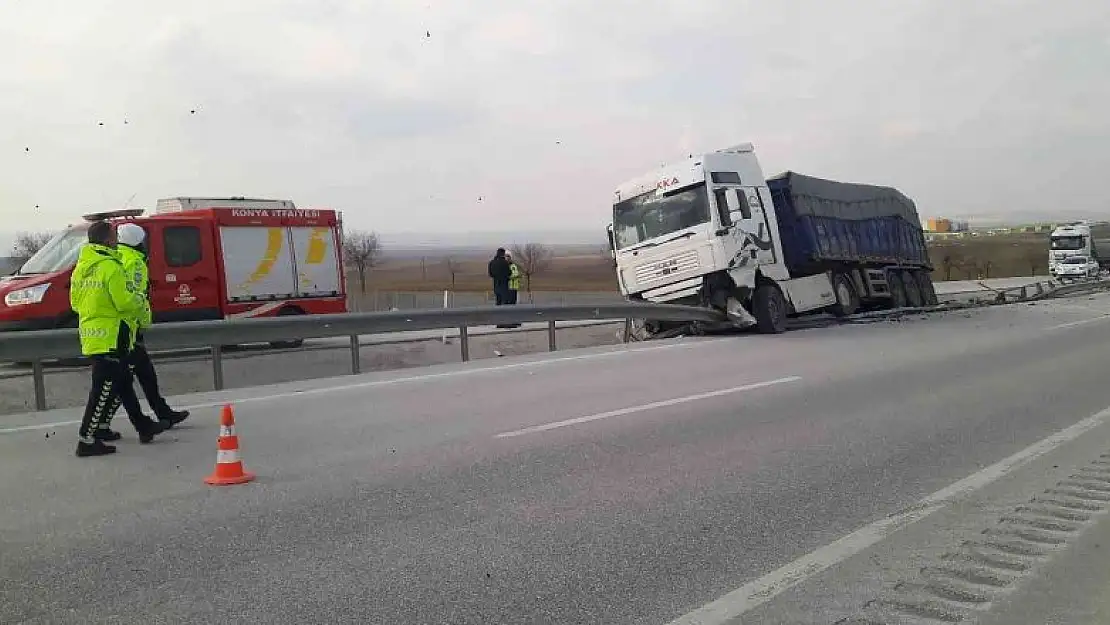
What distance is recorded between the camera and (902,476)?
6.49 meters

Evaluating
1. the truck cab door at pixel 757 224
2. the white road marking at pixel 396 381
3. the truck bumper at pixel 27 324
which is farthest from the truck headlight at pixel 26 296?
the truck cab door at pixel 757 224

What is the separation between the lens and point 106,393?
272 inches

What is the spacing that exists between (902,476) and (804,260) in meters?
12.3

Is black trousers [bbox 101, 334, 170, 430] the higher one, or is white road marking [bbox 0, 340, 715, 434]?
black trousers [bbox 101, 334, 170, 430]

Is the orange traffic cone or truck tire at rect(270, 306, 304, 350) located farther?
truck tire at rect(270, 306, 304, 350)

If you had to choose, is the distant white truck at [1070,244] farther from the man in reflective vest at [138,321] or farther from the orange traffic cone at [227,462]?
the orange traffic cone at [227,462]

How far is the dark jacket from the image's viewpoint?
21078 millimetres

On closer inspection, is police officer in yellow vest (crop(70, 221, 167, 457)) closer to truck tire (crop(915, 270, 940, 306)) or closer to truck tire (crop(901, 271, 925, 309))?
truck tire (crop(901, 271, 925, 309))

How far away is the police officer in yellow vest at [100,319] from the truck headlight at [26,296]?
746cm

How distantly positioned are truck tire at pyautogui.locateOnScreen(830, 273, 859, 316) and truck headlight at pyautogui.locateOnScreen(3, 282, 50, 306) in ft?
50.3

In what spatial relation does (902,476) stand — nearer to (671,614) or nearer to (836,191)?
(671,614)

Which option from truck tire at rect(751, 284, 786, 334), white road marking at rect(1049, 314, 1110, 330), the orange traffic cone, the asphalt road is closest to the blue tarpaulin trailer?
truck tire at rect(751, 284, 786, 334)

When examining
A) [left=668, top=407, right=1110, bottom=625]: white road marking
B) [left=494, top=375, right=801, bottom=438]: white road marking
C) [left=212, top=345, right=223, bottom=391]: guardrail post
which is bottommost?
[left=668, top=407, right=1110, bottom=625]: white road marking

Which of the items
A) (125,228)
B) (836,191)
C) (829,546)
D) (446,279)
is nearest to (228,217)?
(125,228)
